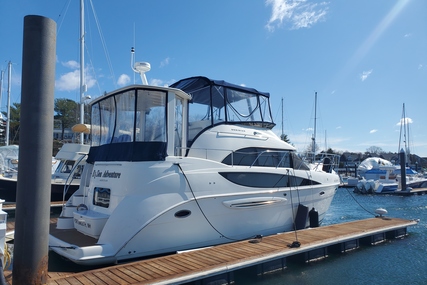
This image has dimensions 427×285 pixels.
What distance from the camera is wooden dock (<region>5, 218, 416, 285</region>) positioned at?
5031 mm

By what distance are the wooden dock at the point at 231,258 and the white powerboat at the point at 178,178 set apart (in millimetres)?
462

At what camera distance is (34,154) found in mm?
4152

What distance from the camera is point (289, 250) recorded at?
21.7ft

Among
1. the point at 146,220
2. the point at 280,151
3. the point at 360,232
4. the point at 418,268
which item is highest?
the point at 280,151

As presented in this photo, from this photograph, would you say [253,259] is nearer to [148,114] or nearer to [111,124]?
[148,114]

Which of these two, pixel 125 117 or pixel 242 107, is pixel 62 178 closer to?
pixel 125 117

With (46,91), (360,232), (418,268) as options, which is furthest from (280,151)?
(46,91)

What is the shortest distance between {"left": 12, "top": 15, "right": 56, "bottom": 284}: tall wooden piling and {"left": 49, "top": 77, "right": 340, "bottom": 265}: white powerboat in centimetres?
137

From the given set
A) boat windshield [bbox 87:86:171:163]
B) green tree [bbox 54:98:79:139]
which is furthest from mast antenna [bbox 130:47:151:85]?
green tree [bbox 54:98:79:139]

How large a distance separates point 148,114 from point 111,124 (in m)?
1.07

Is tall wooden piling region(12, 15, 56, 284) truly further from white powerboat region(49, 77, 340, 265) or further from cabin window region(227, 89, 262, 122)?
cabin window region(227, 89, 262, 122)

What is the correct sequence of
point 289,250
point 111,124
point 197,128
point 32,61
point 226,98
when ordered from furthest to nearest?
point 226,98 < point 197,128 < point 111,124 < point 289,250 < point 32,61

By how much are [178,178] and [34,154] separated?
2.88m

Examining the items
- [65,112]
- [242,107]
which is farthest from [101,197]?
[65,112]
